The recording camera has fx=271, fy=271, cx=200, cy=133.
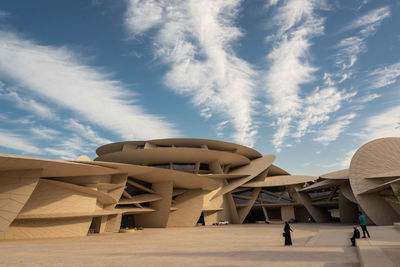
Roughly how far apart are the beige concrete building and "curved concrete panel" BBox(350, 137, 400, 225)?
3.5 inches

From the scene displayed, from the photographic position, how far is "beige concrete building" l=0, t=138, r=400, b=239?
1886 centimetres

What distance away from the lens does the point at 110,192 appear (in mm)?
26078

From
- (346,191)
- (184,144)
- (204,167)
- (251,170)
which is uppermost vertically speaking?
(184,144)

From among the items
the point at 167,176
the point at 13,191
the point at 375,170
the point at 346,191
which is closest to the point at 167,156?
the point at 167,176

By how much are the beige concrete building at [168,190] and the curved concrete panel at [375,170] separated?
0.09 metres

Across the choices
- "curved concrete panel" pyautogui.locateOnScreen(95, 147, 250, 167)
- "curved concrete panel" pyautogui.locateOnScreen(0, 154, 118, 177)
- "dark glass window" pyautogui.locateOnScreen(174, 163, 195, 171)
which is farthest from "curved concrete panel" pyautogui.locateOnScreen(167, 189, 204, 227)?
"curved concrete panel" pyautogui.locateOnScreen(0, 154, 118, 177)

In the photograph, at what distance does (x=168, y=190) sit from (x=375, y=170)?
22.4 metres

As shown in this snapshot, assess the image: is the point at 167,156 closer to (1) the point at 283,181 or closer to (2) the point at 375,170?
(1) the point at 283,181

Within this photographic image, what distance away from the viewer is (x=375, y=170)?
27.8 meters

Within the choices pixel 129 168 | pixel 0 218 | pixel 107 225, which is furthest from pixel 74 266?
pixel 107 225

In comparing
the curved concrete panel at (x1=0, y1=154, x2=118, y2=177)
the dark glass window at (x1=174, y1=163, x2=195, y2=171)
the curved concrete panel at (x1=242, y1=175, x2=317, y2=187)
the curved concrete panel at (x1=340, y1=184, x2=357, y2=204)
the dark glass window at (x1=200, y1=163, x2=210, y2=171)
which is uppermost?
the dark glass window at (x1=200, y1=163, x2=210, y2=171)

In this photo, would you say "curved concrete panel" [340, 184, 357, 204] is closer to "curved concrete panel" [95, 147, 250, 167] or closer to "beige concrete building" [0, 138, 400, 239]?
"beige concrete building" [0, 138, 400, 239]

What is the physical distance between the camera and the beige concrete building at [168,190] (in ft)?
61.9

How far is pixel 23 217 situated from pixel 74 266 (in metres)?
13.5
